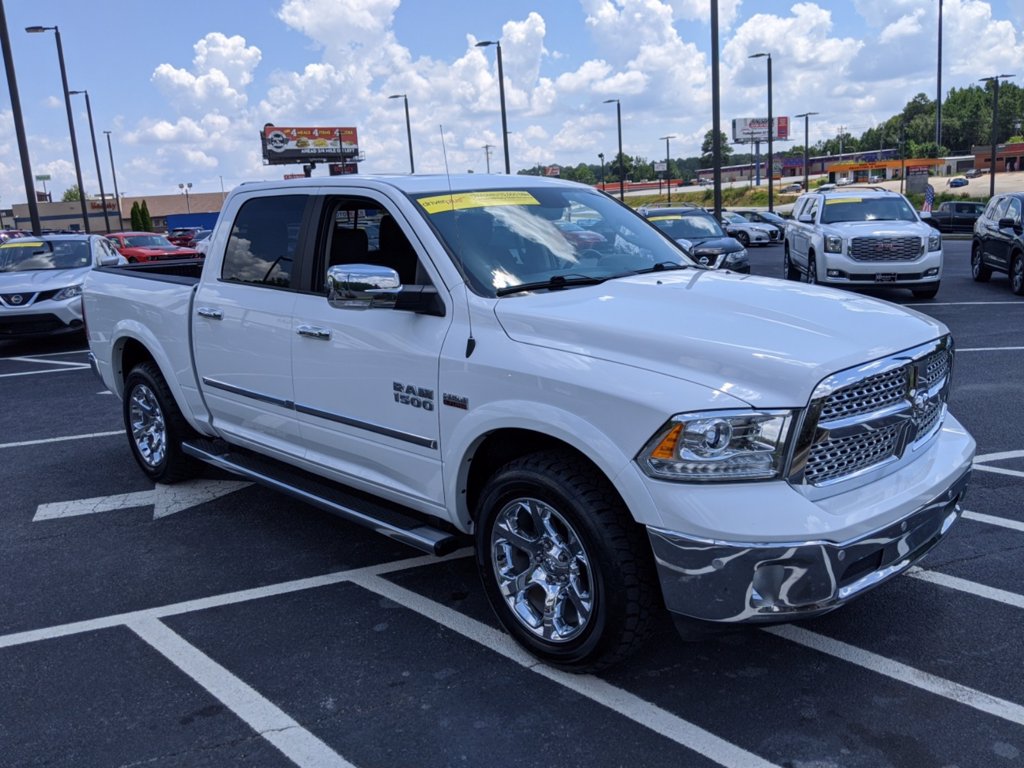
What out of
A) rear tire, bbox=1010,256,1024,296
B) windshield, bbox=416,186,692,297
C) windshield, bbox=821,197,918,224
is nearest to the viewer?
windshield, bbox=416,186,692,297

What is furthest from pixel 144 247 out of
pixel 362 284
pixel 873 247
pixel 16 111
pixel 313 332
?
pixel 362 284

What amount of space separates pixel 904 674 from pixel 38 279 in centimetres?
1285

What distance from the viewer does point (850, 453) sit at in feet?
10.8

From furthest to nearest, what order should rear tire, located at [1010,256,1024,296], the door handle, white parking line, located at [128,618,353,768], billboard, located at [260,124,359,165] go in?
billboard, located at [260,124,359,165] < rear tire, located at [1010,256,1024,296] < the door handle < white parking line, located at [128,618,353,768]

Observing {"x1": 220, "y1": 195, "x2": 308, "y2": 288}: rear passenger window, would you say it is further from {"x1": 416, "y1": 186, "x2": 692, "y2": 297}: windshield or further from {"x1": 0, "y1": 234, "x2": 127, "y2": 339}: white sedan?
{"x1": 0, "y1": 234, "x2": 127, "y2": 339}: white sedan

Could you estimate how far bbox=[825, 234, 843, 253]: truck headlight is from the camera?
14.4 meters

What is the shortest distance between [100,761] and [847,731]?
2588 mm

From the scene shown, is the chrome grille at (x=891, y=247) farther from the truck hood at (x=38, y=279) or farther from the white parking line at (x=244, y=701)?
the white parking line at (x=244, y=701)

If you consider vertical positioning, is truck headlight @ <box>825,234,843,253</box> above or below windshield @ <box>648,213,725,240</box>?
below

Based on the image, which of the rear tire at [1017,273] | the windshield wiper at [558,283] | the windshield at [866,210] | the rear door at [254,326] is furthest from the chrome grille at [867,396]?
the rear tire at [1017,273]

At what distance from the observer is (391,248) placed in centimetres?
442

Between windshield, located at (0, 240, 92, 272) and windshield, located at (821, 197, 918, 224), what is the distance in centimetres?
1203

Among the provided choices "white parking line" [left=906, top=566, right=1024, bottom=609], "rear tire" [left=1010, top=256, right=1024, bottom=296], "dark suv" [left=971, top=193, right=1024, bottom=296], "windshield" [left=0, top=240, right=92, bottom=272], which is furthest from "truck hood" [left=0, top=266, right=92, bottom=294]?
"dark suv" [left=971, top=193, right=1024, bottom=296]

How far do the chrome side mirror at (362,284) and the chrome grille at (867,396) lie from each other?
1.79m
